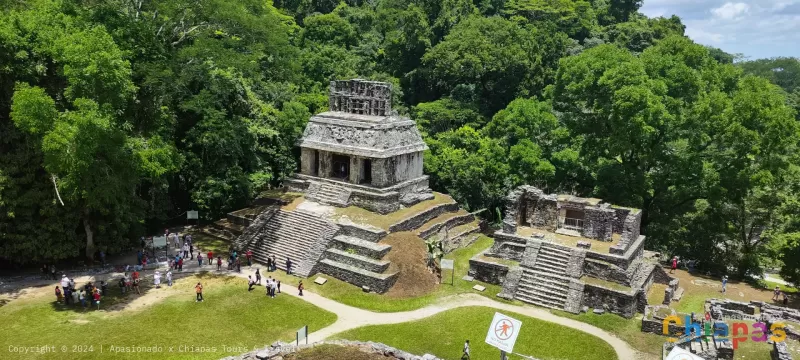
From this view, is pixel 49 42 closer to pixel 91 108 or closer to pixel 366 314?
pixel 91 108

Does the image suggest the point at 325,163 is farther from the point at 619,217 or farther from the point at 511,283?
the point at 619,217

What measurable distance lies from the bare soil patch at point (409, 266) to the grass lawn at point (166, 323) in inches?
148

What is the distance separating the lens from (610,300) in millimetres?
22219

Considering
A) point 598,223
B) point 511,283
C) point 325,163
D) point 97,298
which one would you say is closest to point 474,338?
point 511,283

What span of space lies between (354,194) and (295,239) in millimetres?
4060

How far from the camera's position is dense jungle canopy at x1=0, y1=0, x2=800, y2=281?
859 inches

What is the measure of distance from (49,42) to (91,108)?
3.78 meters

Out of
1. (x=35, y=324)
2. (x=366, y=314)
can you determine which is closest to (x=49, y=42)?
(x=35, y=324)

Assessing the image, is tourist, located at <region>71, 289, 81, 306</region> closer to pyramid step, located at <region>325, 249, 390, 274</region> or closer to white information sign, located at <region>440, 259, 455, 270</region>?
pyramid step, located at <region>325, 249, 390, 274</region>

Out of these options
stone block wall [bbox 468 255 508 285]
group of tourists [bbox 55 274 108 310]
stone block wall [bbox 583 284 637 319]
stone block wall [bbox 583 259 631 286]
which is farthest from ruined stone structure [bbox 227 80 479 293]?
stone block wall [bbox 583 284 637 319]

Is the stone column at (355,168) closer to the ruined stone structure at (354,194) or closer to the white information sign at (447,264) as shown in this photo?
the ruined stone structure at (354,194)

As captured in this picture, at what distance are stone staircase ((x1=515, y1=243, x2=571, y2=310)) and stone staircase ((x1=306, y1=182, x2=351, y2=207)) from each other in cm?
983

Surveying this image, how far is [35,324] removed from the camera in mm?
19328

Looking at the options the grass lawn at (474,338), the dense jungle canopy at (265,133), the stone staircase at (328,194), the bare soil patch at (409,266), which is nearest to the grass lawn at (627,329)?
the grass lawn at (474,338)
